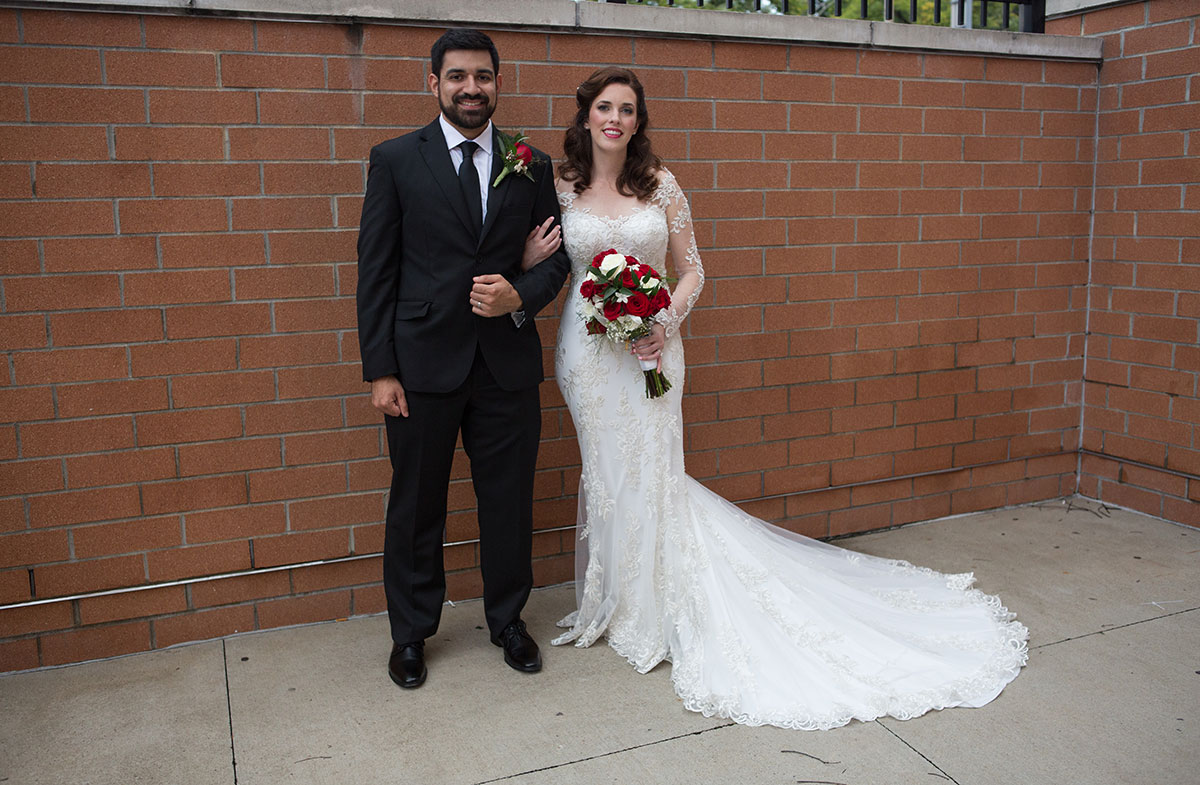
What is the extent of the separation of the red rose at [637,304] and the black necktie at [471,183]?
0.59 meters

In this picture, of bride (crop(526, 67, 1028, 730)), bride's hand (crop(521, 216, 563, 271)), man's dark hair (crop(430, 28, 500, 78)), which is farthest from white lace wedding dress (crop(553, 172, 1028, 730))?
man's dark hair (crop(430, 28, 500, 78))

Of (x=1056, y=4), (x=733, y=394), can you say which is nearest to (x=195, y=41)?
(x=733, y=394)

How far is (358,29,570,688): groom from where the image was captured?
3.39 metres

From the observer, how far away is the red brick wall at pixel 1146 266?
5070 mm

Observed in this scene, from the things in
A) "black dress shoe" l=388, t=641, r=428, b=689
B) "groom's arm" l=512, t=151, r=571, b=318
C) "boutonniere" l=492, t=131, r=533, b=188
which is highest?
"boutonniere" l=492, t=131, r=533, b=188

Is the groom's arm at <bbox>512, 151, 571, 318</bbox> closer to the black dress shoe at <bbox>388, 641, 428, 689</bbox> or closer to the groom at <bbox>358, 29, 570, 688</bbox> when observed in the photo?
A: the groom at <bbox>358, 29, 570, 688</bbox>

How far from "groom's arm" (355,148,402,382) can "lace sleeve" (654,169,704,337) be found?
3.24 feet

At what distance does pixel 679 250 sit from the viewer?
385 cm

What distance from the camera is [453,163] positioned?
3.44 m

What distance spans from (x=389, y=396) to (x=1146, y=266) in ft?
13.7

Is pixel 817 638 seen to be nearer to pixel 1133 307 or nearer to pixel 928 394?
pixel 928 394

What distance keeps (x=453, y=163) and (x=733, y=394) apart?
1.95m

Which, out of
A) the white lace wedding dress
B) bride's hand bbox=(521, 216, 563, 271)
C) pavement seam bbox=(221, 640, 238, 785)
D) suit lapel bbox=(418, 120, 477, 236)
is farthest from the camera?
bride's hand bbox=(521, 216, 563, 271)

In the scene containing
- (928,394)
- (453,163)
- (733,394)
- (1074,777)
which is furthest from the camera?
(928,394)
